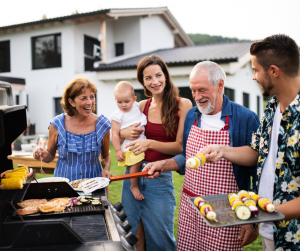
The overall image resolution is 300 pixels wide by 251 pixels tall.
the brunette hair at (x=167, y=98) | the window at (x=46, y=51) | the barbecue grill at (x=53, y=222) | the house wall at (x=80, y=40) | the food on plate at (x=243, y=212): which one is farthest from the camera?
the window at (x=46, y=51)

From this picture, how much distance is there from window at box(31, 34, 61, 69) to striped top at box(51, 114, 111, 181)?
1331 centimetres

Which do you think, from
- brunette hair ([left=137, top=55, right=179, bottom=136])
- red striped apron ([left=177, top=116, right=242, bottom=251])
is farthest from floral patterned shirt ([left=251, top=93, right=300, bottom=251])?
brunette hair ([left=137, top=55, right=179, bottom=136])

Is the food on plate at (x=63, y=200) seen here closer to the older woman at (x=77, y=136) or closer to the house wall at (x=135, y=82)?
the older woman at (x=77, y=136)

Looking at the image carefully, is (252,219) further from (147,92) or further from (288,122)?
(147,92)

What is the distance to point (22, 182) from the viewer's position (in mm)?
1795

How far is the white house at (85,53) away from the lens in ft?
44.5

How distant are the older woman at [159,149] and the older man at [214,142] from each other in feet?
0.86

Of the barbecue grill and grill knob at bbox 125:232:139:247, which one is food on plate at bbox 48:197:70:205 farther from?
grill knob at bbox 125:232:139:247

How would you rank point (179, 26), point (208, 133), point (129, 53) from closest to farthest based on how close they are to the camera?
1. point (208, 133)
2. point (129, 53)
3. point (179, 26)

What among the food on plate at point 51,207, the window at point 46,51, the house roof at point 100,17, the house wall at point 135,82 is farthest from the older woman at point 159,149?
the window at point 46,51

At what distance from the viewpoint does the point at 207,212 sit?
5.02ft

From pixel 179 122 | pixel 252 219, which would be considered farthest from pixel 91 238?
pixel 179 122

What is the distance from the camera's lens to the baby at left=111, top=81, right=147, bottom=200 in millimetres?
2782

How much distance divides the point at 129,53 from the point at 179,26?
16.5 feet
